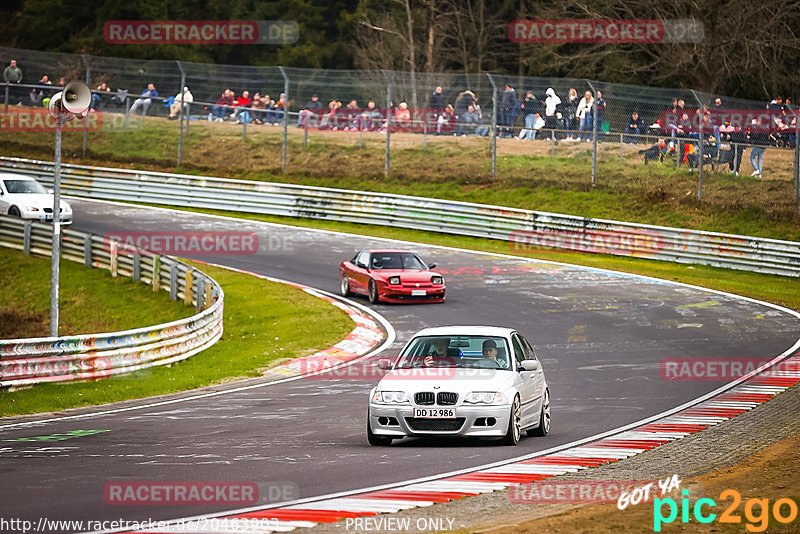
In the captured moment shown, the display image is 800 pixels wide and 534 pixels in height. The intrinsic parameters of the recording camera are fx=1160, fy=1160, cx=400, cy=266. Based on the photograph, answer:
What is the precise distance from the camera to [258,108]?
40531mm

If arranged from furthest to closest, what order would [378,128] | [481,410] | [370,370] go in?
[378,128]
[370,370]
[481,410]

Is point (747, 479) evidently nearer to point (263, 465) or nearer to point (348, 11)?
point (263, 465)

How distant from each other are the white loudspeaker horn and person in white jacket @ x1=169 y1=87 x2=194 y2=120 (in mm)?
22382

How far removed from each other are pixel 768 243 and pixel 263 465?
2165 cm

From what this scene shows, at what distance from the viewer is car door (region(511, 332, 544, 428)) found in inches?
496

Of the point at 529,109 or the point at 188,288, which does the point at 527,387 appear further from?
the point at 529,109

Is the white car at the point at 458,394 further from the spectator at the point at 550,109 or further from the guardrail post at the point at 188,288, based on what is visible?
the spectator at the point at 550,109

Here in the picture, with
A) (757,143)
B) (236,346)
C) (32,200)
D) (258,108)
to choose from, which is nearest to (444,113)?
(258,108)

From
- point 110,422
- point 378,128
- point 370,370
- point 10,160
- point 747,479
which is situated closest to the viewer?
point 747,479

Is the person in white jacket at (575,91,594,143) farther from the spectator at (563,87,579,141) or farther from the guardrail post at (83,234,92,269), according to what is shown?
the guardrail post at (83,234,92,269)

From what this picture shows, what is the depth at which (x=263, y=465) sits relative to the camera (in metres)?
11.1

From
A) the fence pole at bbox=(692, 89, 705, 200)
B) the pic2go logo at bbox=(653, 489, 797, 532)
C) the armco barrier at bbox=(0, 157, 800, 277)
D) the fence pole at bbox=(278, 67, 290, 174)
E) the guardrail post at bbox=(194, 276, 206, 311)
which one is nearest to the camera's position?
the pic2go logo at bbox=(653, 489, 797, 532)

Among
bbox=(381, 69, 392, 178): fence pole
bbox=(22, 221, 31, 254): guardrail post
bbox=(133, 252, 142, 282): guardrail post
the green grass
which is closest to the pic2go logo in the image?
A: the green grass

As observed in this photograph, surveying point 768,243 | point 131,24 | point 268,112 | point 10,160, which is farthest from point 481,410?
point 131,24
